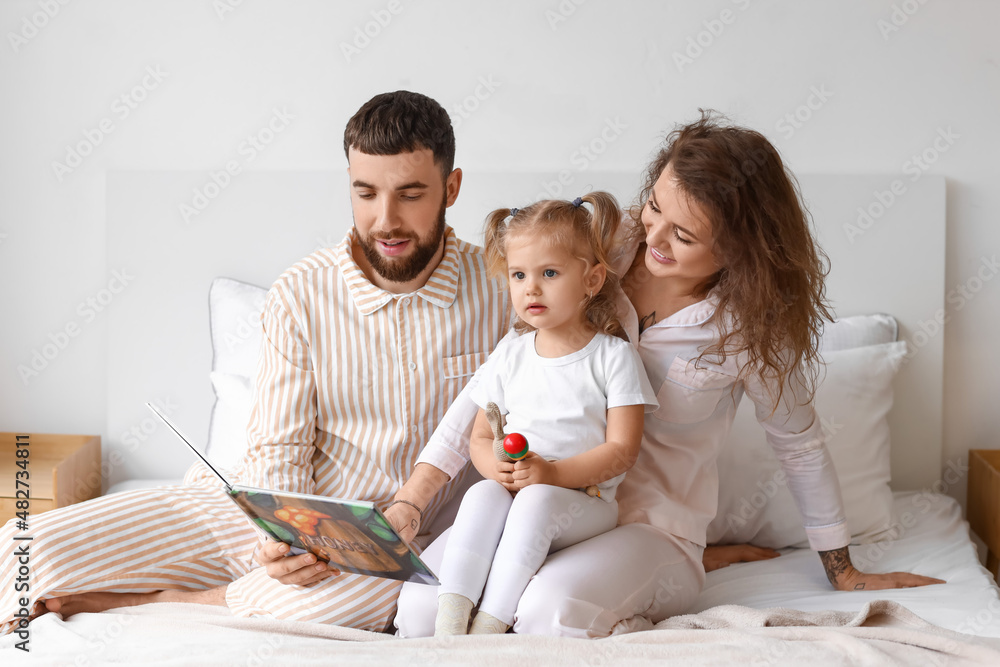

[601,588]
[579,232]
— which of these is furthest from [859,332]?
[601,588]

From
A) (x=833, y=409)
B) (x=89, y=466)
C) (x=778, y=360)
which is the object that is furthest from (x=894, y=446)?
(x=89, y=466)

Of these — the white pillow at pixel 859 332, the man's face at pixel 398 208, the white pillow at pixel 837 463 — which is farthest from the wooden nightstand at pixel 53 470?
the white pillow at pixel 859 332

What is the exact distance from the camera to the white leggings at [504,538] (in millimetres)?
1268

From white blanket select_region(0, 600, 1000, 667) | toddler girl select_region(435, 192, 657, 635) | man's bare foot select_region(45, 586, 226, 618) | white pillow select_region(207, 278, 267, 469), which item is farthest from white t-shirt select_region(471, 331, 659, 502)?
white pillow select_region(207, 278, 267, 469)

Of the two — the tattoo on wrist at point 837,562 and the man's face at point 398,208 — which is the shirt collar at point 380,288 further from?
the tattoo on wrist at point 837,562

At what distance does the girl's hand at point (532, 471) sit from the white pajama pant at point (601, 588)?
127 mm

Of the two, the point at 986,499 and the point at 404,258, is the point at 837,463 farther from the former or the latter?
the point at 404,258

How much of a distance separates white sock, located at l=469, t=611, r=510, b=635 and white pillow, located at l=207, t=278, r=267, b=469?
3.03 ft

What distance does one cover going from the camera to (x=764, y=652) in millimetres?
1150

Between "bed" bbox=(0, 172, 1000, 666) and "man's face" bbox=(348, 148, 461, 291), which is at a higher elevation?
"man's face" bbox=(348, 148, 461, 291)

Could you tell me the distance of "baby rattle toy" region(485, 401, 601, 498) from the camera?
127 centimetres

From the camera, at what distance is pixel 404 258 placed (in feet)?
5.18

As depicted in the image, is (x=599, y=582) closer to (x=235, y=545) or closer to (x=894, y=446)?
(x=235, y=545)

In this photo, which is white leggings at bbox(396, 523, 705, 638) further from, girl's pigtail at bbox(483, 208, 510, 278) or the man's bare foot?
girl's pigtail at bbox(483, 208, 510, 278)
